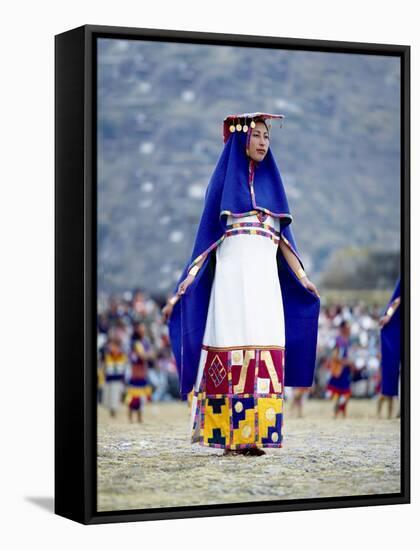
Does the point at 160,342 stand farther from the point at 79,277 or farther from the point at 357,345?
the point at 79,277

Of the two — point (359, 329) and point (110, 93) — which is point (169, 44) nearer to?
point (110, 93)

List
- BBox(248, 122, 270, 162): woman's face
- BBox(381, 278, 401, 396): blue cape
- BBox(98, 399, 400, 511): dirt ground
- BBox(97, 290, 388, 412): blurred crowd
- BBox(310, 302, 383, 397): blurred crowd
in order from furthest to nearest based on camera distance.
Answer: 1. BBox(310, 302, 383, 397): blurred crowd
2. BBox(97, 290, 388, 412): blurred crowd
3. BBox(381, 278, 401, 396): blue cape
4. BBox(248, 122, 270, 162): woman's face
5. BBox(98, 399, 400, 511): dirt ground

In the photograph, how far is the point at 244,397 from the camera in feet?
32.1

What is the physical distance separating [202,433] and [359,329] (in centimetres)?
332

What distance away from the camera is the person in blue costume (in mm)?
10398

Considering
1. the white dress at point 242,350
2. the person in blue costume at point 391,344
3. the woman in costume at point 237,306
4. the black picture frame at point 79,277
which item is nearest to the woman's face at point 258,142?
the woman in costume at point 237,306

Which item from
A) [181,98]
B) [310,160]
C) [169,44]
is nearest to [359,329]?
[310,160]

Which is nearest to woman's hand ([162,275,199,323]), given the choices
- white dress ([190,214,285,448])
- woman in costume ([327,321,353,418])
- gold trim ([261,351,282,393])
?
white dress ([190,214,285,448])

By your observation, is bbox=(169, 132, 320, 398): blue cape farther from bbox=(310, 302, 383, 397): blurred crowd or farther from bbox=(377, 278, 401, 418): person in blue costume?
bbox=(310, 302, 383, 397): blurred crowd

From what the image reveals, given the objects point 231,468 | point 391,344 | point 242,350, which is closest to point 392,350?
point 391,344

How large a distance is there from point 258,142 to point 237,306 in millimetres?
1106

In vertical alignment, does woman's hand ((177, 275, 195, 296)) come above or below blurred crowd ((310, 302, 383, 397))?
above

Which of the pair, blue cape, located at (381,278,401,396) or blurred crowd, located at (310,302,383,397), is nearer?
blue cape, located at (381,278,401,396)

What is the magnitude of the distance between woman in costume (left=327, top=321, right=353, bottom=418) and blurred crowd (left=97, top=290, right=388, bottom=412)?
0.09m
